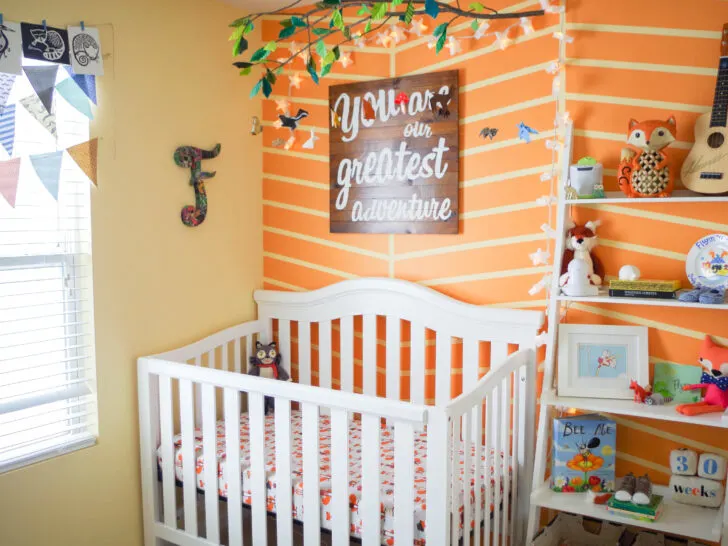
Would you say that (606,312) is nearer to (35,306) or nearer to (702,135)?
(702,135)

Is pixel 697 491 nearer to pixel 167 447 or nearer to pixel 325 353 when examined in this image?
pixel 325 353

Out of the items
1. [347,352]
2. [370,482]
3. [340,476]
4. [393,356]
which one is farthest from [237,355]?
[370,482]

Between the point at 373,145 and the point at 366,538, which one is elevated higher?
the point at 373,145

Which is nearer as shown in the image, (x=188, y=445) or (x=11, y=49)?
(x=11, y=49)

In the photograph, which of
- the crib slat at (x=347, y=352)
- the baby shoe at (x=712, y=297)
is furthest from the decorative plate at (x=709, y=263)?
the crib slat at (x=347, y=352)

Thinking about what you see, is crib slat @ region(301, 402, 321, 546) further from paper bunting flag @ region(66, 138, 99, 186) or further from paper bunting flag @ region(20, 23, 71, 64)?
paper bunting flag @ region(20, 23, 71, 64)

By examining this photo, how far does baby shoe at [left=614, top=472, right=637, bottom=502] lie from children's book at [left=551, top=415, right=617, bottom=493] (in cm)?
5

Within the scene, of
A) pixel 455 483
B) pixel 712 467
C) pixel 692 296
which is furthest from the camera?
pixel 712 467

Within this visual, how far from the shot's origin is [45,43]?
7.05 ft

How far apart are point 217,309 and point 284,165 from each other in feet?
2.34

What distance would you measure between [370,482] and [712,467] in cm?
108

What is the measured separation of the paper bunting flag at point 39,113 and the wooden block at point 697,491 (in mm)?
2332

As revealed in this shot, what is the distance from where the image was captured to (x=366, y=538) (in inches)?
78.1

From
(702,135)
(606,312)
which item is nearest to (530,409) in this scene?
(606,312)
